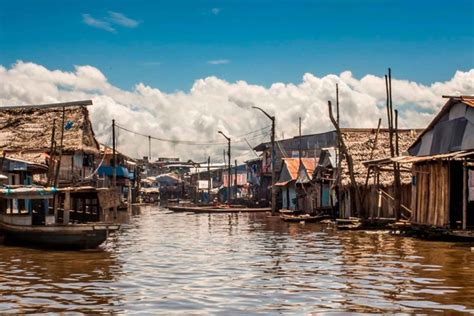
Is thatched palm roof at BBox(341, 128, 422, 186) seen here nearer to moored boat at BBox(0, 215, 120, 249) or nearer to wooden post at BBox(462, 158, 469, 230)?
wooden post at BBox(462, 158, 469, 230)

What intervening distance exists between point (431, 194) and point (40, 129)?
26.8 m

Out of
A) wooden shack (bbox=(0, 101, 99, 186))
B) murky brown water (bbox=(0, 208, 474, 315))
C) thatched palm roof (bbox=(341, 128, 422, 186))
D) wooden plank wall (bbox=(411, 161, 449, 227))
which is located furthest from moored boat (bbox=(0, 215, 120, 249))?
wooden shack (bbox=(0, 101, 99, 186))

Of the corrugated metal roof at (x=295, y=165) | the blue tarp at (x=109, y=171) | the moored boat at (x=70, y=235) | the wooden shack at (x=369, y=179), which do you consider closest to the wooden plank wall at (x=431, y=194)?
the wooden shack at (x=369, y=179)

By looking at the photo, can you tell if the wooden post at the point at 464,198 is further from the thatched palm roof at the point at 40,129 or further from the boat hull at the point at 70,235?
the thatched palm roof at the point at 40,129

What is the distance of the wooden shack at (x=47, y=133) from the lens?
4119 centimetres

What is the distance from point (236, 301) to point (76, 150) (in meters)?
31.0

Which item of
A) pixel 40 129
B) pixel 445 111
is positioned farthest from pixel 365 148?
pixel 40 129

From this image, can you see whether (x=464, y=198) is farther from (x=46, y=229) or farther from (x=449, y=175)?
(x=46, y=229)

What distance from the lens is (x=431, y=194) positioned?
25.8 m

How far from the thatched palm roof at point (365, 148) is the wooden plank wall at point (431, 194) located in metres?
5.08

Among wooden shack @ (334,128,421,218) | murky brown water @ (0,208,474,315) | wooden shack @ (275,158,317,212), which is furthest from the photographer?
wooden shack @ (275,158,317,212)

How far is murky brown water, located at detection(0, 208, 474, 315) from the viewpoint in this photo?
12078 mm

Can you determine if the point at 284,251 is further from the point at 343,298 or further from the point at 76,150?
the point at 76,150

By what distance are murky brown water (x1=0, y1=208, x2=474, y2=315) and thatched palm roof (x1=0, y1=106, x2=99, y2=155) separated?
17.5 m
